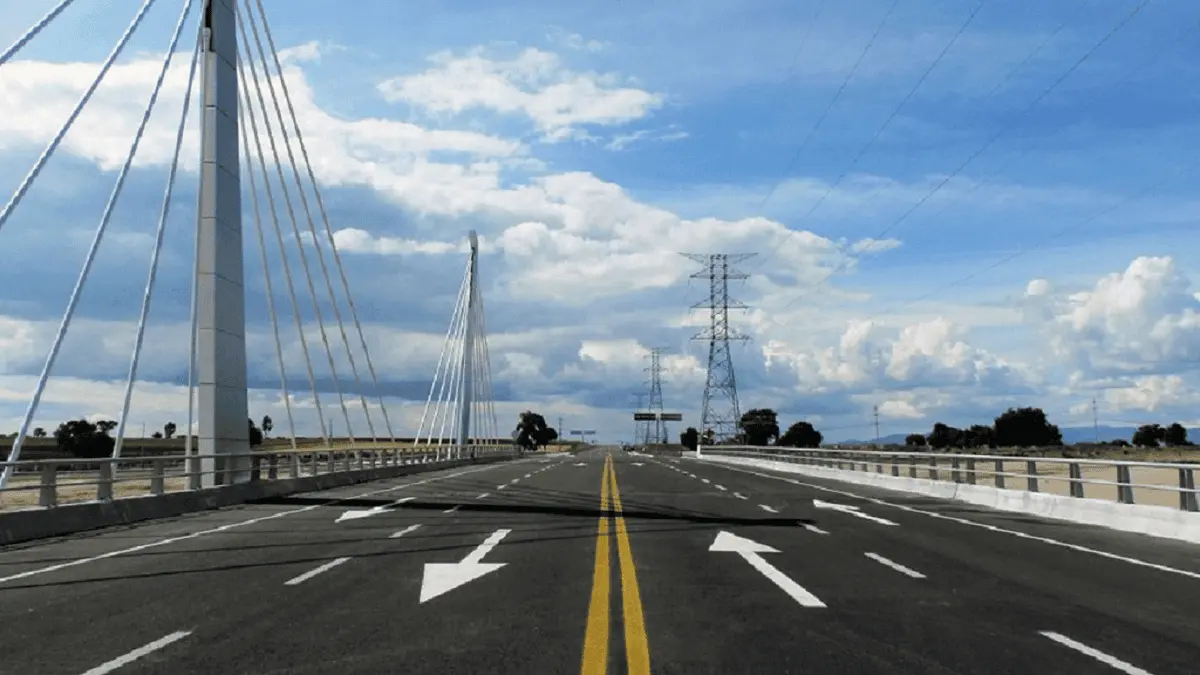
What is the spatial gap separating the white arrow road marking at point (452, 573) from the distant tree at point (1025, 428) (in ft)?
612

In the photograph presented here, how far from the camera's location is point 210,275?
1077 inches

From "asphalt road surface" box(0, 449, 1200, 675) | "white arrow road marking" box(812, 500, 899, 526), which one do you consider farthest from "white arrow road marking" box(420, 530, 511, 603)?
"white arrow road marking" box(812, 500, 899, 526)

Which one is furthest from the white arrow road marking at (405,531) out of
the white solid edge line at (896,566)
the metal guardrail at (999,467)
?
the metal guardrail at (999,467)

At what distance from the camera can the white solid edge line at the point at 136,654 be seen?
7262 millimetres

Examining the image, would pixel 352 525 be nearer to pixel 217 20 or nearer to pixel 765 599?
pixel 765 599

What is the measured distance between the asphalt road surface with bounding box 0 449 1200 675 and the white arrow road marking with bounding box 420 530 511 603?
5cm

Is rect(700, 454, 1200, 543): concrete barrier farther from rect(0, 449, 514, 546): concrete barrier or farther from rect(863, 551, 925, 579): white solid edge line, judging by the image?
rect(0, 449, 514, 546): concrete barrier

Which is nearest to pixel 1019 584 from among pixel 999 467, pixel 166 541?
pixel 166 541

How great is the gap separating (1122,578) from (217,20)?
2568cm

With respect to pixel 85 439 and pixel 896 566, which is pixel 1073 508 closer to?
pixel 896 566

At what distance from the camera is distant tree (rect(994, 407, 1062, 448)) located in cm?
18475

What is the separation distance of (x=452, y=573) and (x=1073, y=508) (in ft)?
49.5

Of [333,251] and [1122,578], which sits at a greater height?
[333,251]

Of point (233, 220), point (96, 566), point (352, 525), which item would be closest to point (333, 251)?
point (233, 220)
